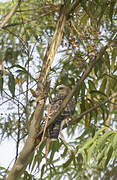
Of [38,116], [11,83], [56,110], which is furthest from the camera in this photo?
[56,110]

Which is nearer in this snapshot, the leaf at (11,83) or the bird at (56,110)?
the leaf at (11,83)

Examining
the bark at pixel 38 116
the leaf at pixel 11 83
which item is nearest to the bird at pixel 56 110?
the bark at pixel 38 116

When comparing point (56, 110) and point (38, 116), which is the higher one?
point (56, 110)

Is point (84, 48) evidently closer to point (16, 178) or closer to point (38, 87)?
point (38, 87)

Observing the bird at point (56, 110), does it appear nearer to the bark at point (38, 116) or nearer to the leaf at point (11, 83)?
the bark at point (38, 116)

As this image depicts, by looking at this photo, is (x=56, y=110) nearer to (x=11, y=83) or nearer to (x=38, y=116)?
(x=11, y=83)

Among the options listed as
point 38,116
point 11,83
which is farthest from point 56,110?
point 38,116

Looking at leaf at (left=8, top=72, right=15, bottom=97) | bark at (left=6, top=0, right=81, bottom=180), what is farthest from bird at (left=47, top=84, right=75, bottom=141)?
leaf at (left=8, top=72, right=15, bottom=97)

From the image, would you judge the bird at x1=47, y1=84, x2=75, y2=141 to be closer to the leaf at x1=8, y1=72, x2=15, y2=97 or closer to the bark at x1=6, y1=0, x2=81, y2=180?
the bark at x1=6, y1=0, x2=81, y2=180

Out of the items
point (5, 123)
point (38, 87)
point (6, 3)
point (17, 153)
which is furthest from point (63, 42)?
point (6, 3)

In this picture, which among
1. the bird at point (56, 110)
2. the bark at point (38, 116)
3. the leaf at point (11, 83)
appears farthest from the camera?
the bird at point (56, 110)

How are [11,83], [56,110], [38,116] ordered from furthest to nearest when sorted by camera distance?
[56,110] → [11,83] → [38,116]

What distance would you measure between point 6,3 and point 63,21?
7.33ft

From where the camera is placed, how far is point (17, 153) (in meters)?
2.05
